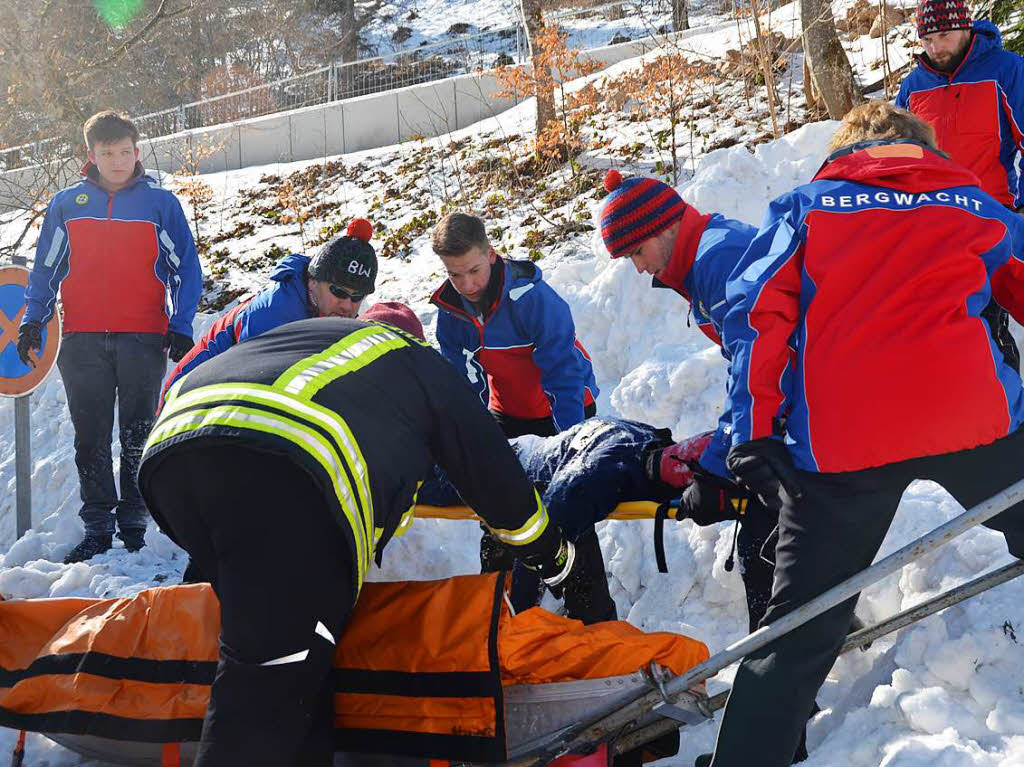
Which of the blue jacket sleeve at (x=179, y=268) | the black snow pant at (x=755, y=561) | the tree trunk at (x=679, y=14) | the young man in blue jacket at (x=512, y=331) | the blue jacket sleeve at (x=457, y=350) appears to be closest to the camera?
the black snow pant at (x=755, y=561)

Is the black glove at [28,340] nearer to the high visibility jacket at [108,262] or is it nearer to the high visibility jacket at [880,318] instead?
the high visibility jacket at [108,262]

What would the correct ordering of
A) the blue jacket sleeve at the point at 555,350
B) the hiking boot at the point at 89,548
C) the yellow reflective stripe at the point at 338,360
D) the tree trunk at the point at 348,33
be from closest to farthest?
the yellow reflective stripe at the point at 338,360
the blue jacket sleeve at the point at 555,350
the hiking boot at the point at 89,548
the tree trunk at the point at 348,33

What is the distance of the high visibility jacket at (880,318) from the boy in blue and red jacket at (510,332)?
1832 mm

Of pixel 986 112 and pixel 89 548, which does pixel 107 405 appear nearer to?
pixel 89 548

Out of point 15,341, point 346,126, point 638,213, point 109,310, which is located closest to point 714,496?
point 638,213

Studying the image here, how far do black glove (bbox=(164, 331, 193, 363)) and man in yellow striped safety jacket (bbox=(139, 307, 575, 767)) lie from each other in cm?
273

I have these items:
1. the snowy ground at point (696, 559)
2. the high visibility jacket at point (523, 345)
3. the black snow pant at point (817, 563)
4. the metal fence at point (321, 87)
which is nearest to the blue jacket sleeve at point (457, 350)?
the high visibility jacket at point (523, 345)

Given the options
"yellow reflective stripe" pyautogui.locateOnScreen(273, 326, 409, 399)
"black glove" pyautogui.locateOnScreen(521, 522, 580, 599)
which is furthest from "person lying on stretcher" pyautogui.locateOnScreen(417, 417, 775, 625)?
"yellow reflective stripe" pyautogui.locateOnScreen(273, 326, 409, 399)

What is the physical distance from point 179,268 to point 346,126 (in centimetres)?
990

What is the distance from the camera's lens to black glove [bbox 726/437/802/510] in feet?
7.28

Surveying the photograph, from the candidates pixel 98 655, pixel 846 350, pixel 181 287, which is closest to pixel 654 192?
pixel 846 350

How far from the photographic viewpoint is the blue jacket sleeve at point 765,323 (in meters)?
2.22

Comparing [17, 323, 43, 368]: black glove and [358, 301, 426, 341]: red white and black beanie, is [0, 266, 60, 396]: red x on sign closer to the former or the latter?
[17, 323, 43, 368]: black glove

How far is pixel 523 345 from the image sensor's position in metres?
4.27
